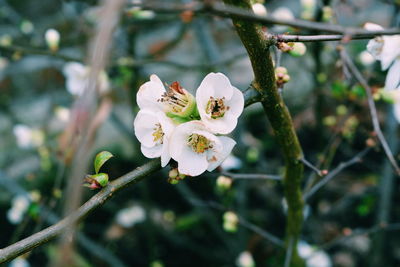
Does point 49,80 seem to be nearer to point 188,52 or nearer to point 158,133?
point 188,52

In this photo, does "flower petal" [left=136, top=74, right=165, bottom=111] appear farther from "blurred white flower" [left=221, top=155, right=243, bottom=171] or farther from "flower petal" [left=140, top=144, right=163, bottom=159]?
"blurred white flower" [left=221, top=155, right=243, bottom=171]

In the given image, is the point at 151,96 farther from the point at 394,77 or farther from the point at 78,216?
the point at 394,77

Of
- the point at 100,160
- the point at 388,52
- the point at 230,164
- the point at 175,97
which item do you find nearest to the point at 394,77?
the point at 388,52

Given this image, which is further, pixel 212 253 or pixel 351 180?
pixel 351 180

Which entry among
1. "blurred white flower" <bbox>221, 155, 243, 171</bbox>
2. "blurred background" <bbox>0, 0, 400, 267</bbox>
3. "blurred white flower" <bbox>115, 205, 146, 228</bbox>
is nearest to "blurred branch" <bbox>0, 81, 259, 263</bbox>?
"blurred background" <bbox>0, 0, 400, 267</bbox>

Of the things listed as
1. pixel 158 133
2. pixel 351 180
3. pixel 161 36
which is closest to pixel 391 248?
pixel 351 180

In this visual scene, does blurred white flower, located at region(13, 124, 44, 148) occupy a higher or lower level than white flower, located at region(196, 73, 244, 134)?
higher

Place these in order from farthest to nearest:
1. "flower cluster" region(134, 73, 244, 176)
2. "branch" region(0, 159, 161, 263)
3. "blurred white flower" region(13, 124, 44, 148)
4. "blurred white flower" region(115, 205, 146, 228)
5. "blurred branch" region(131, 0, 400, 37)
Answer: "blurred white flower" region(115, 205, 146, 228), "blurred white flower" region(13, 124, 44, 148), "flower cluster" region(134, 73, 244, 176), "branch" region(0, 159, 161, 263), "blurred branch" region(131, 0, 400, 37)
